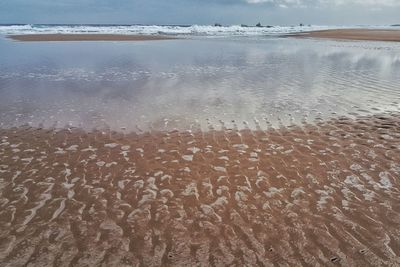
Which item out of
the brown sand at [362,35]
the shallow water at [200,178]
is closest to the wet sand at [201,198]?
the shallow water at [200,178]

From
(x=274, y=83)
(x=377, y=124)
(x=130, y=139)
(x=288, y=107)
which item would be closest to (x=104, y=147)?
(x=130, y=139)

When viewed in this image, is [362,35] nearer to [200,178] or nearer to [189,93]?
[189,93]

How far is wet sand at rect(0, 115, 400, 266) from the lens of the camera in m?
4.07

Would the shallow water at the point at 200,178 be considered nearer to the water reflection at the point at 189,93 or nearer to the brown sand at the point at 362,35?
the water reflection at the point at 189,93

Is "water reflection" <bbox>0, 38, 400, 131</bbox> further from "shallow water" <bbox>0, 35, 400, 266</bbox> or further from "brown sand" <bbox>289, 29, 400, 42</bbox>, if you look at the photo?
"brown sand" <bbox>289, 29, 400, 42</bbox>

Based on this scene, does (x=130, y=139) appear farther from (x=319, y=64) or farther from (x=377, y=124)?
(x=319, y=64)

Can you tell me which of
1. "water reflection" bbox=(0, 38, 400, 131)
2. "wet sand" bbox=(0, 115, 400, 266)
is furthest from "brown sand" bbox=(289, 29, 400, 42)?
"wet sand" bbox=(0, 115, 400, 266)

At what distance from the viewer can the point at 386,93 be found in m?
12.4

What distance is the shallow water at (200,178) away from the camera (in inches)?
163

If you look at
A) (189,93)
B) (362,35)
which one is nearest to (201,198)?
(189,93)

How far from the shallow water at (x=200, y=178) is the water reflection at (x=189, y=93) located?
0.10 meters

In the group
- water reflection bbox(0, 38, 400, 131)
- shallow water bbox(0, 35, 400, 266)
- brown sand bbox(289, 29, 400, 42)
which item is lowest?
brown sand bbox(289, 29, 400, 42)

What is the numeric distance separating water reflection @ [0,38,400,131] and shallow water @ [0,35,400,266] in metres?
0.10

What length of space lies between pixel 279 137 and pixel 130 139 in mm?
3453
